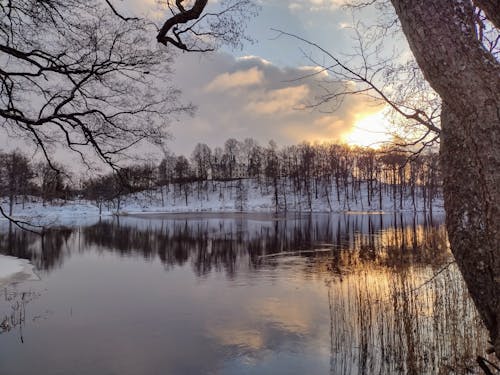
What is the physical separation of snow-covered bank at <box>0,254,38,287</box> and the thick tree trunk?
53.3 feet

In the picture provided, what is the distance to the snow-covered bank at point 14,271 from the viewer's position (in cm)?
1502

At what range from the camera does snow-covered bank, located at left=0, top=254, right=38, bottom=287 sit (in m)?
15.0

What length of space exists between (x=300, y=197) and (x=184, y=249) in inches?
2593

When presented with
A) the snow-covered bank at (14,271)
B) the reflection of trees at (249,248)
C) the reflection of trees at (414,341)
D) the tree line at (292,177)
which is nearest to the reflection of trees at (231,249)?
the reflection of trees at (249,248)

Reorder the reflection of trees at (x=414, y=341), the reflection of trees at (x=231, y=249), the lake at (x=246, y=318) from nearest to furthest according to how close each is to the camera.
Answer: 1. the reflection of trees at (x=414, y=341)
2. the lake at (x=246, y=318)
3. the reflection of trees at (x=231, y=249)

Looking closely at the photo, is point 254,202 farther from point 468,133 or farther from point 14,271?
point 468,133

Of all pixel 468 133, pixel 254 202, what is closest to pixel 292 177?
pixel 254 202

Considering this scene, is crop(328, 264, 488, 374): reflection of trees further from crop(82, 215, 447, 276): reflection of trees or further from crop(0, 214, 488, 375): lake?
crop(82, 215, 447, 276): reflection of trees

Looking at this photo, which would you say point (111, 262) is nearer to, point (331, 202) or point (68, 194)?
point (68, 194)

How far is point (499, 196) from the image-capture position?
155 centimetres

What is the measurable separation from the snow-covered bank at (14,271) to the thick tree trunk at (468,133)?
16255 mm

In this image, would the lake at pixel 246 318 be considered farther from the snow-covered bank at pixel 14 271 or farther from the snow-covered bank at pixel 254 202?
the snow-covered bank at pixel 254 202

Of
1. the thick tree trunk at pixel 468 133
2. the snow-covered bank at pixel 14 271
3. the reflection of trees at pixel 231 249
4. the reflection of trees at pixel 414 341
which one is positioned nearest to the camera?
the thick tree trunk at pixel 468 133

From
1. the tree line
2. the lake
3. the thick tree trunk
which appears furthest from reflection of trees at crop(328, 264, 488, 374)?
the tree line
